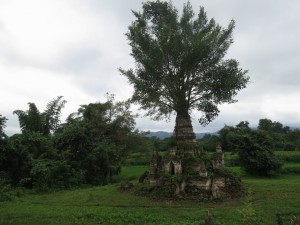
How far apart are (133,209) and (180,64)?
969 centimetres

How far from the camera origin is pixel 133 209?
15.3 metres

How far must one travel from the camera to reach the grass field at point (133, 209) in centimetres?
1339

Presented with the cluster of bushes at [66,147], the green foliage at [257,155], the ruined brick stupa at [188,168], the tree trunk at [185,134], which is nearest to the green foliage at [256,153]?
the green foliage at [257,155]

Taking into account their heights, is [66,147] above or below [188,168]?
above

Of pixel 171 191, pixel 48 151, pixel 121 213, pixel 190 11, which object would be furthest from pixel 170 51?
pixel 48 151

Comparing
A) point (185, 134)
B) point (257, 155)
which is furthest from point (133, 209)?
point (257, 155)

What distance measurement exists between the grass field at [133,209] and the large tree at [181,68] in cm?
542

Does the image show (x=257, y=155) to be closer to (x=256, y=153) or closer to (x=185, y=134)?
(x=256, y=153)

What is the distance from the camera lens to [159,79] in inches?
819

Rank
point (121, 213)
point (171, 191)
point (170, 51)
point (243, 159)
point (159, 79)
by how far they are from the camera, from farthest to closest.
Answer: point (243, 159)
point (159, 79)
point (170, 51)
point (171, 191)
point (121, 213)

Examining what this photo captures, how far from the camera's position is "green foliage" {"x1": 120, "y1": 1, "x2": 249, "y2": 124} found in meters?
19.5

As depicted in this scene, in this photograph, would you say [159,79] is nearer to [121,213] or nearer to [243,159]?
[121,213]

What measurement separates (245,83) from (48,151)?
17240 mm

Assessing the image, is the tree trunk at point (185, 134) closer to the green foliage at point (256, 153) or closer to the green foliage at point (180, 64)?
the green foliage at point (180, 64)
